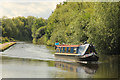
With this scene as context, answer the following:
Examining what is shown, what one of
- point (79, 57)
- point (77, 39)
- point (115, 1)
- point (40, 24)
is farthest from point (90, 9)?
point (40, 24)

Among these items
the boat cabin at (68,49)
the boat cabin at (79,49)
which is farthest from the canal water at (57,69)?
the boat cabin at (68,49)

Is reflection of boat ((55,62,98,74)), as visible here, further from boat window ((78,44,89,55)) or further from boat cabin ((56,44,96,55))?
boat window ((78,44,89,55))

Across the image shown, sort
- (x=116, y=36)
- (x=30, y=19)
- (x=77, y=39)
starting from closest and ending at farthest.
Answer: (x=116, y=36) → (x=77, y=39) → (x=30, y=19)

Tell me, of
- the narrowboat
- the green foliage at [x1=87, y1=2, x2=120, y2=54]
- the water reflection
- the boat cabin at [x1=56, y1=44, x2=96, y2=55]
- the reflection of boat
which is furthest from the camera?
the green foliage at [x1=87, y1=2, x2=120, y2=54]

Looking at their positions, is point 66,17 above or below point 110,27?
above

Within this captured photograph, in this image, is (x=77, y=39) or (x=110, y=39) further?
(x=77, y=39)

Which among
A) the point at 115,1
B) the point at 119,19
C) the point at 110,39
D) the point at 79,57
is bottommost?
the point at 79,57

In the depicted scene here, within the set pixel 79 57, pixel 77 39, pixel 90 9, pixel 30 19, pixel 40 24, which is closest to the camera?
pixel 79 57

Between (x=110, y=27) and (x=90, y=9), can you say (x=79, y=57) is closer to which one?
(x=110, y=27)

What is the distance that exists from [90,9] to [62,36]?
9.97 metres

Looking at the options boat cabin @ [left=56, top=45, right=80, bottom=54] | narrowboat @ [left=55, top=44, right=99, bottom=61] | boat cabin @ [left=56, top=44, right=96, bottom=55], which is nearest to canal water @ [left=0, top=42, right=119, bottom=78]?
narrowboat @ [left=55, top=44, right=99, bottom=61]

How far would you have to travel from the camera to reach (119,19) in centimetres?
3044

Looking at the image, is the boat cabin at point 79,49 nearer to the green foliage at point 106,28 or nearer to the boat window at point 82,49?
the boat window at point 82,49

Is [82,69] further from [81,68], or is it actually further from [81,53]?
[81,53]
